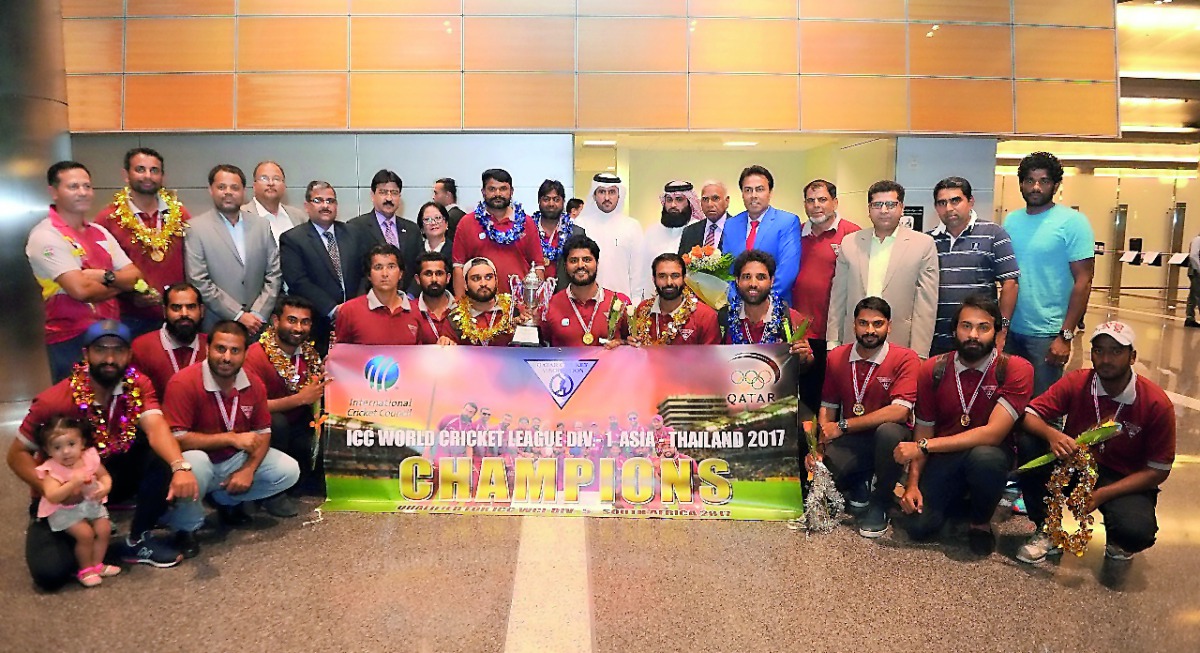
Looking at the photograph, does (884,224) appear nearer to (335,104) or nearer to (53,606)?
(53,606)

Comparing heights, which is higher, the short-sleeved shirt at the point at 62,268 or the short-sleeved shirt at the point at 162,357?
the short-sleeved shirt at the point at 62,268

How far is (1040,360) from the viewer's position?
5.01 meters

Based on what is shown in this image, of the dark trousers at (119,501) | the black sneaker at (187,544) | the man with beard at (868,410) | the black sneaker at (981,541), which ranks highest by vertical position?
the man with beard at (868,410)

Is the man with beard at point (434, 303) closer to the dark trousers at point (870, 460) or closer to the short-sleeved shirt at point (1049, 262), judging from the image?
the dark trousers at point (870, 460)

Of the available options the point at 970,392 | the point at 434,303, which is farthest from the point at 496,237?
the point at 970,392

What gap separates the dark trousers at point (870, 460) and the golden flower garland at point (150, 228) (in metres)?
4.23

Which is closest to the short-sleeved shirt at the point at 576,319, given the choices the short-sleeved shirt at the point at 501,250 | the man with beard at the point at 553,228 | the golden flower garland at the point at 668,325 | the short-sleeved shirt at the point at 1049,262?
the golden flower garland at the point at 668,325

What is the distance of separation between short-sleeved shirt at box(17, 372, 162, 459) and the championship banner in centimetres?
90

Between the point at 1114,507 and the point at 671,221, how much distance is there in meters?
3.48

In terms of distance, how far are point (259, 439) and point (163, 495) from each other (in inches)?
19.2

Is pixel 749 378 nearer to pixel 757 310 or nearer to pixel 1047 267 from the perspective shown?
pixel 757 310

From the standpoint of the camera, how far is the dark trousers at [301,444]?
4.50m

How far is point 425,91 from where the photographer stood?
378 inches

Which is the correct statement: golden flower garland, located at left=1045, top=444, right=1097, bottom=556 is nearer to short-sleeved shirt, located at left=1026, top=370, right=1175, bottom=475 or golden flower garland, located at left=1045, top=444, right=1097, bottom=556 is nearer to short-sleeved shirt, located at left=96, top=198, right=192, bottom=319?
short-sleeved shirt, located at left=1026, top=370, right=1175, bottom=475
